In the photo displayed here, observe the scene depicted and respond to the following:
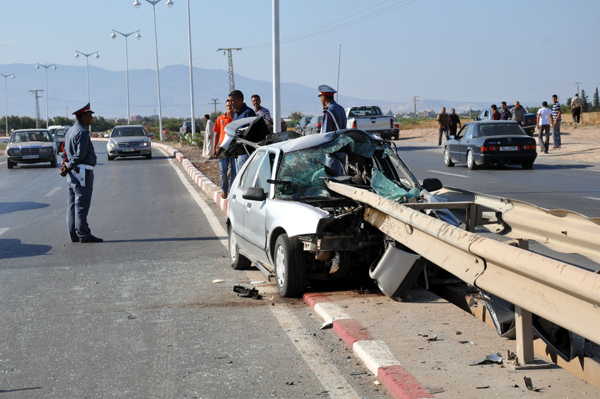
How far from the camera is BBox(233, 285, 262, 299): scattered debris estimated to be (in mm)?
7187

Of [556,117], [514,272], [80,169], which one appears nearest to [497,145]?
[556,117]

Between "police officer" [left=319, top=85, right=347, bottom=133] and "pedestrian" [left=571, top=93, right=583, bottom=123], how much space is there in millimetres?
36715

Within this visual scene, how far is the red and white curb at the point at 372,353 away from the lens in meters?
4.44

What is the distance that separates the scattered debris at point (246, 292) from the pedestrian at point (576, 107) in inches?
1597

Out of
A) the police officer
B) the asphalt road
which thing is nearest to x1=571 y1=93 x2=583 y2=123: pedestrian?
the police officer

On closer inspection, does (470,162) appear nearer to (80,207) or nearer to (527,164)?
(527,164)

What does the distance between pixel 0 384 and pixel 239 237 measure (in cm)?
382

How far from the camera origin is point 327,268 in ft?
23.3

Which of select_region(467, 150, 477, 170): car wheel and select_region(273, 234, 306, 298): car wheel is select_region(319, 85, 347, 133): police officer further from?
select_region(467, 150, 477, 170): car wheel

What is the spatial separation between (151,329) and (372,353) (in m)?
1.95

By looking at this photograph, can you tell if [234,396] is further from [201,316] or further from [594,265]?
[594,265]

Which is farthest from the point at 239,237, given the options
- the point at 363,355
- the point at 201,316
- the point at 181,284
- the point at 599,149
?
the point at 599,149

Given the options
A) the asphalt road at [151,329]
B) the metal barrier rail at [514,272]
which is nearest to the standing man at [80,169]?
the asphalt road at [151,329]

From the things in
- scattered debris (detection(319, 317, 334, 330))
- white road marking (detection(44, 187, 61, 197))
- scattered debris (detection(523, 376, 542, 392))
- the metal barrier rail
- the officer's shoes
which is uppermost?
the metal barrier rail
